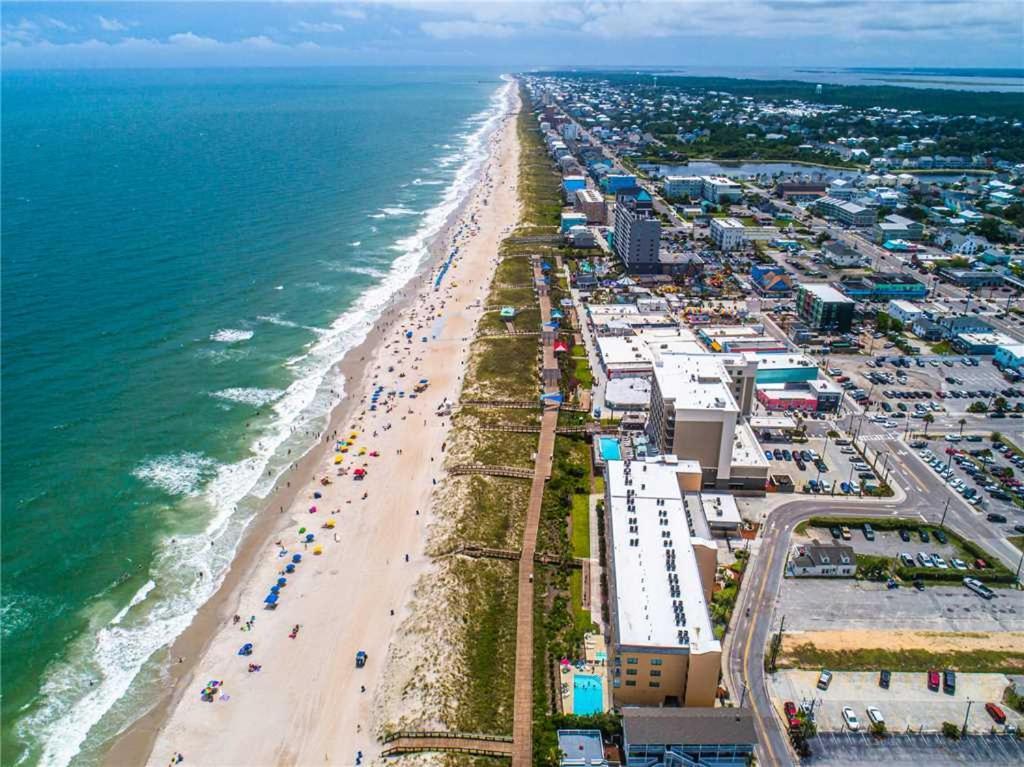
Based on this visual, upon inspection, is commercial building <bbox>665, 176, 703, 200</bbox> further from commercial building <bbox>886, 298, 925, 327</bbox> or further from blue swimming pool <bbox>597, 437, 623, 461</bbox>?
blue swimming pool <bbox>597, 437, 623, 461</bbox>

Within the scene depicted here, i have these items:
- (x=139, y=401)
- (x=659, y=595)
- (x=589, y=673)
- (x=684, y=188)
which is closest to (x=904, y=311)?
(x=659, y=595)

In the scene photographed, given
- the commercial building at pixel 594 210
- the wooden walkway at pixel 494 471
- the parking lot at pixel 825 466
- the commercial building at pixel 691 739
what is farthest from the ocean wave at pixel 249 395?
the commercial building at pixel 594 210

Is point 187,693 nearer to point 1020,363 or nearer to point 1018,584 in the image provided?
point 1018,584

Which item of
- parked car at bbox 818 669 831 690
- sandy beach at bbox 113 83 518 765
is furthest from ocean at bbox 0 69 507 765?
parked car at bbox 818 669 831 690

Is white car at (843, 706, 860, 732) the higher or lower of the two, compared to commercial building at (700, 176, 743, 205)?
lower

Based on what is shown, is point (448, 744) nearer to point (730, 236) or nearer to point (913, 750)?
point (913, 750)
